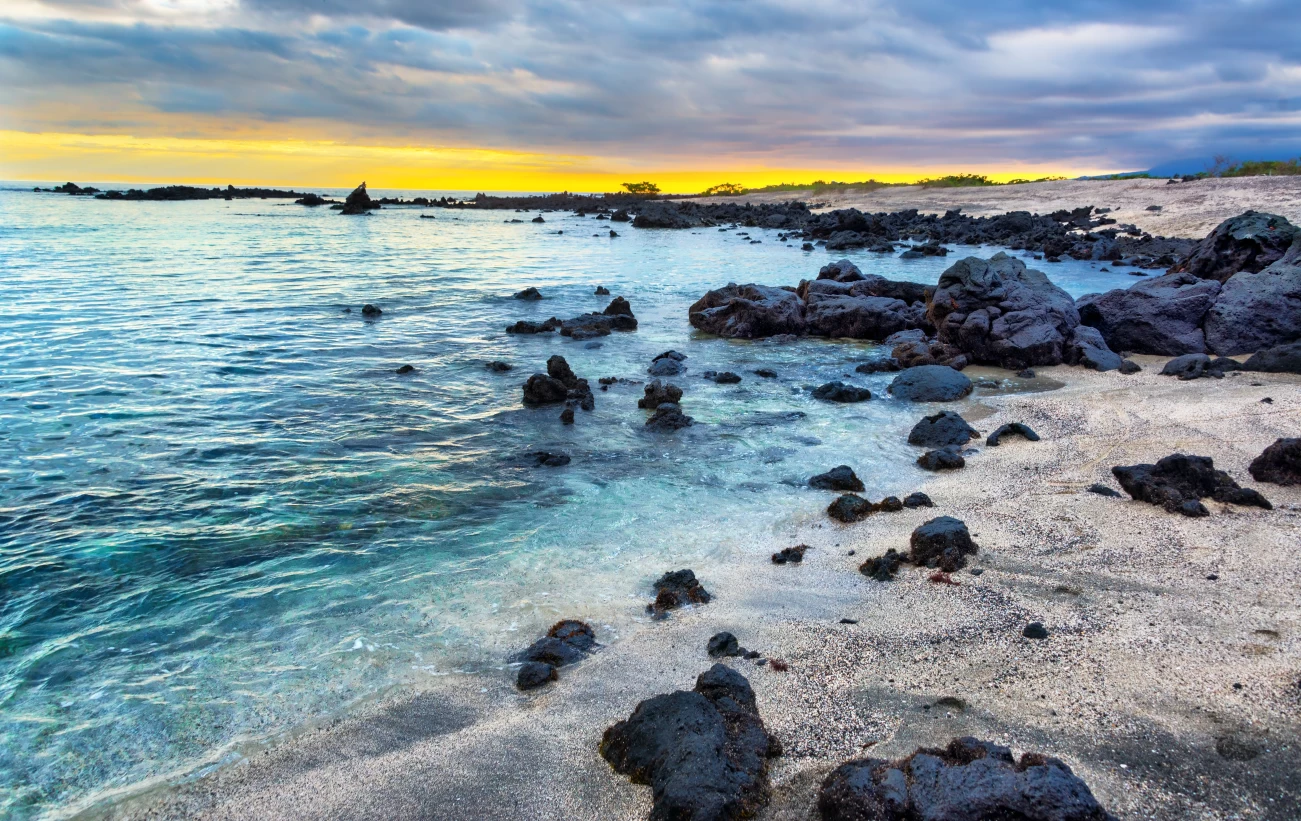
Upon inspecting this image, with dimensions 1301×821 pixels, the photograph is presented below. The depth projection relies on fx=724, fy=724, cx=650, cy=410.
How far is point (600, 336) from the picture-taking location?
1750cm

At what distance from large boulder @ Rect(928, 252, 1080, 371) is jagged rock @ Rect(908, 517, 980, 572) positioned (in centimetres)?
884

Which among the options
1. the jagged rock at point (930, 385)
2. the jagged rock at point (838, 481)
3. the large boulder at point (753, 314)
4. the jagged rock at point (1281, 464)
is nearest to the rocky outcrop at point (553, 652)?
the jagged rock at point (838, 481)

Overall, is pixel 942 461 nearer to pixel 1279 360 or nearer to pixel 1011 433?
pixel 1011 433

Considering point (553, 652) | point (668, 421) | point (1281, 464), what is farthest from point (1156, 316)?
point (553, 652)

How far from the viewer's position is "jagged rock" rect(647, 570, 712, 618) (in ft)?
18.2

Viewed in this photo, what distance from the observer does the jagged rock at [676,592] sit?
18.2 feet

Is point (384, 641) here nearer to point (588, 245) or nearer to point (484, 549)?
point (484, 549)

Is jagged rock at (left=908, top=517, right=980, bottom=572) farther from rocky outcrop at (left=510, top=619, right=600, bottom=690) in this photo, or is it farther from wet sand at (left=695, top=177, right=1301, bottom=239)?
wet sand at (left=695, top=177, right=1301, bottom=239)

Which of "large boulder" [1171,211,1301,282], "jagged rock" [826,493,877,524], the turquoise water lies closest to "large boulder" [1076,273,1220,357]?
"large boulder" [1171,211,1301,282]

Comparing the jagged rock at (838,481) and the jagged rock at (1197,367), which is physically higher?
the jagged rock at (1197,367)

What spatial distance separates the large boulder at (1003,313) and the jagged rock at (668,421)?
6.95 metres

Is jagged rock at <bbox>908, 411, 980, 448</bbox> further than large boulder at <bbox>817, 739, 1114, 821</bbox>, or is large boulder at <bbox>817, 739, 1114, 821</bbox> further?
jagged rock at <bbox>908, 411, 980, 448</bbox>

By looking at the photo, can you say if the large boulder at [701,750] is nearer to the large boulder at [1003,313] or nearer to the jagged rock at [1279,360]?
the large boulder at [1003,313]

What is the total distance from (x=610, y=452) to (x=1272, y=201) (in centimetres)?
4096
